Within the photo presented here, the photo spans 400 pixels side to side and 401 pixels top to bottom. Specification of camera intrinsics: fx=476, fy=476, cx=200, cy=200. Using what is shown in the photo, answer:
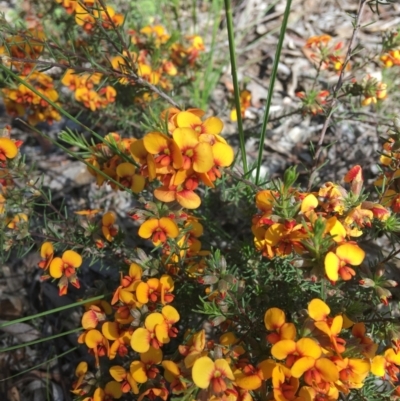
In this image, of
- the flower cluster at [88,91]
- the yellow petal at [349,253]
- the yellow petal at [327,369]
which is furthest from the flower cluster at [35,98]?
the yellow petal at [327,369]

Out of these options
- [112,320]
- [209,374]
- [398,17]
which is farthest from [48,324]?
[398,17]

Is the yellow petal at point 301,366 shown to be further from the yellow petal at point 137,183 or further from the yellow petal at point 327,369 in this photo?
the yellow petal at point 137,183

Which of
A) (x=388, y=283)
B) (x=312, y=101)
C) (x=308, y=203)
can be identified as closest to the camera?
(x=308, y=203)

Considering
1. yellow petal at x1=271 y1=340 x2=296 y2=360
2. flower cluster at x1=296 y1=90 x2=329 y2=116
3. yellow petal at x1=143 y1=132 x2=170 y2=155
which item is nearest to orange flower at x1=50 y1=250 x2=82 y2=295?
yellow petal at x1=143 y1=132 x2=170 y2=155

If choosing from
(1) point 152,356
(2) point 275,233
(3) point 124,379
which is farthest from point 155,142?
(3) point 124,379

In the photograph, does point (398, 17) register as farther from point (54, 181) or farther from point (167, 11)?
point (54, 181)

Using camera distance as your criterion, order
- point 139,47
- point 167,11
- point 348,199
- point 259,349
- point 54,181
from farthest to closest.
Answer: point 167,11, point 54,181, point 139,47, point 259,349, point 348,199

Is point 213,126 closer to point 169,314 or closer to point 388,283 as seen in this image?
point 169,314

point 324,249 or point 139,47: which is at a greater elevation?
point 324,249
